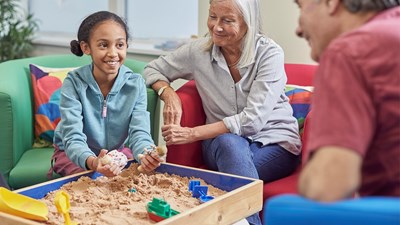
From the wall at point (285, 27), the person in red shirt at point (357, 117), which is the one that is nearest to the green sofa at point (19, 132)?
the wall at point (285, 27)

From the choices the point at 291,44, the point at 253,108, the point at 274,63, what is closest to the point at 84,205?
the point at 253,108

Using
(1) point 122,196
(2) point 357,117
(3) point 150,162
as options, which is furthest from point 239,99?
(2) point 357,117

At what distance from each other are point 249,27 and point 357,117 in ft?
5.57

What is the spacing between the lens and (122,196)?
1.97m

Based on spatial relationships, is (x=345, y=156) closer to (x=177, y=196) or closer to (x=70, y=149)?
(x=177, y=196)

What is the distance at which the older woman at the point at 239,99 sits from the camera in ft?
8.01

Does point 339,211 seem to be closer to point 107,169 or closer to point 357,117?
point 357,117

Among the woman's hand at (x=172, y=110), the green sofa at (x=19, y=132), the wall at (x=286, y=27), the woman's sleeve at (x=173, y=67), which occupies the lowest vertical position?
the green sofa at (x=19, y=132)

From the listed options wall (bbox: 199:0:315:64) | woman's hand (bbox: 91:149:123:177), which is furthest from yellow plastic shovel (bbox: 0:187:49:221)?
wall (bbox: 199:0:315:64)

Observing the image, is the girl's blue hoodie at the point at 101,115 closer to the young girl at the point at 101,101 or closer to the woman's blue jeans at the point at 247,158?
the young girl at the point at 101,101

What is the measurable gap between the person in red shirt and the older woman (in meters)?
1.43

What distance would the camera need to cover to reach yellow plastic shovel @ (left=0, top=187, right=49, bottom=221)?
174 centimetres

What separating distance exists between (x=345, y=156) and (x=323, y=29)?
251mm

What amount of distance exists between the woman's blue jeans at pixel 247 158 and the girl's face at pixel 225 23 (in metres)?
0.41
